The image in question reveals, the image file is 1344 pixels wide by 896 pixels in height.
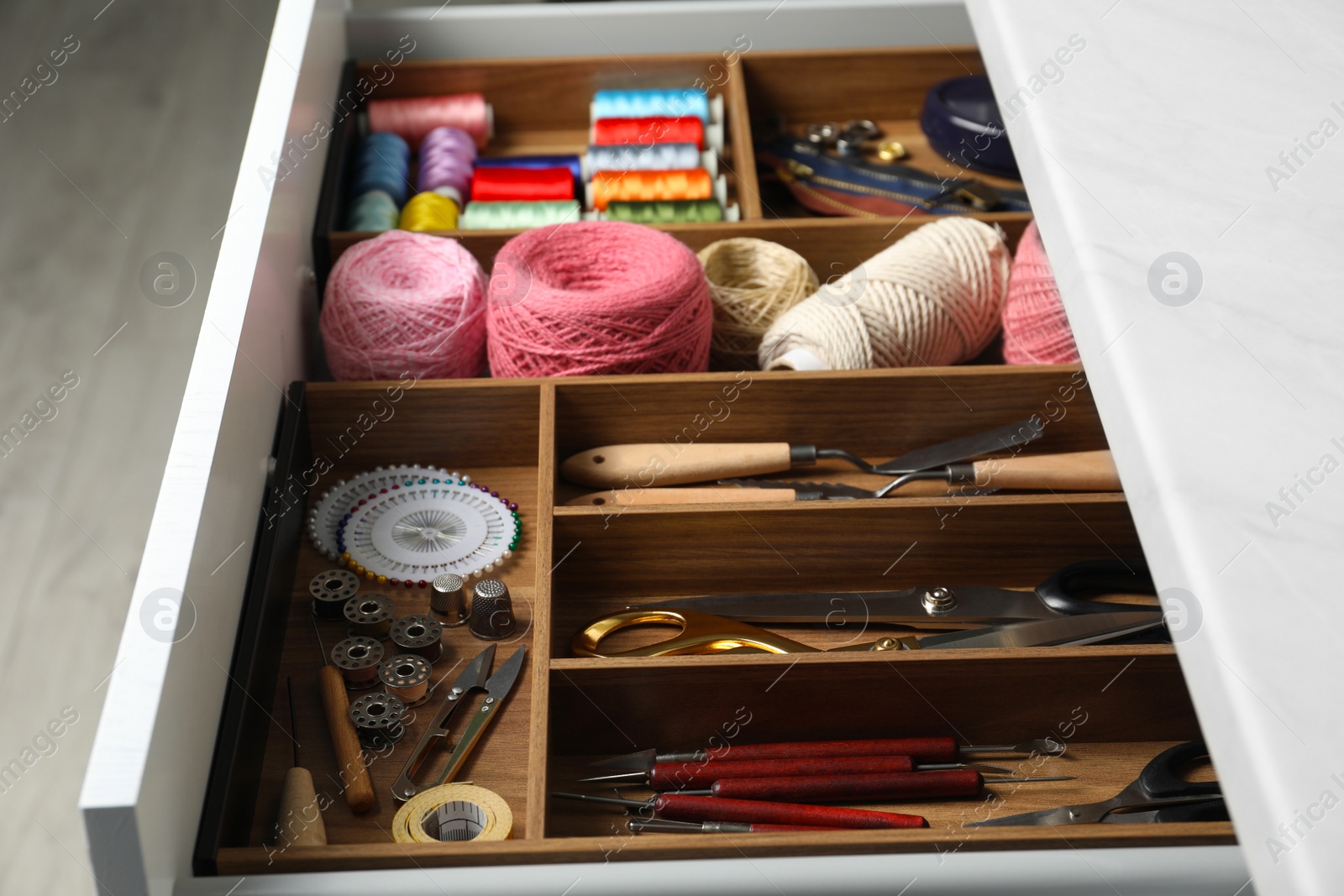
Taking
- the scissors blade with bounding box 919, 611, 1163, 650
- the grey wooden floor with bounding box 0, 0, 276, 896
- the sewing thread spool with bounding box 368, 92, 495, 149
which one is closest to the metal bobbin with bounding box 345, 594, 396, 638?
the scissors blade with bounding box 919, 611, 1163, 650

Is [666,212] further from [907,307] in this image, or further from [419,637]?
[419,637]

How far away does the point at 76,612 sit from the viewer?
4.66ft

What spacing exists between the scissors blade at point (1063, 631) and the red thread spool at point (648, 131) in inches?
30.4

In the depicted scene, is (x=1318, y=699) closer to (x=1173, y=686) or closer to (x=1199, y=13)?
(x=1173, y=686)

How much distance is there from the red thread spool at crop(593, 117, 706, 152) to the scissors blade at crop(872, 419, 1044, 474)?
0.56 metres

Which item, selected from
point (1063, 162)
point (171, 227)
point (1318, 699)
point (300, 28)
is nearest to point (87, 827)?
point (1318, 699)

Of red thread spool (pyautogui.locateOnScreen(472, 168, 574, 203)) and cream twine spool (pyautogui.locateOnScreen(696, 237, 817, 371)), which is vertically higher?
red thread spool (pyautogui.locateOnScreen(472, 168, 574, 203))

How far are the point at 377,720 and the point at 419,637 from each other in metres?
0.08

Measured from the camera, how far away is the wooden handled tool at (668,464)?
3.43 feet

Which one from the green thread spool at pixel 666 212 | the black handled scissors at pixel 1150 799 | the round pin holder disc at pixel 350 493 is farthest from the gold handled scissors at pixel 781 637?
the green thread spool at pixel 666 212

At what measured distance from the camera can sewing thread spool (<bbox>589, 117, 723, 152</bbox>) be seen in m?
1.44

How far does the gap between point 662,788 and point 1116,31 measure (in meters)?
0.67

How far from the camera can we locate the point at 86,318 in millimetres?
1736

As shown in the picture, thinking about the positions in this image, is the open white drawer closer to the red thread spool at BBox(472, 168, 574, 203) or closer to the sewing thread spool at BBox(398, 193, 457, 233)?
the sewing thread spool at BBox(398, 193, 457, 233)
